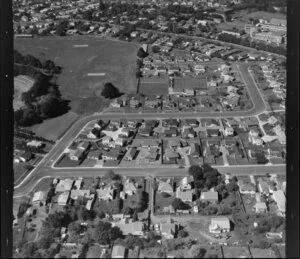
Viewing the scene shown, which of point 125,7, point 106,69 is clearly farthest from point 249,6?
point 106,69

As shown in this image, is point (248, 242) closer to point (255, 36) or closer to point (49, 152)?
point (49, 152)

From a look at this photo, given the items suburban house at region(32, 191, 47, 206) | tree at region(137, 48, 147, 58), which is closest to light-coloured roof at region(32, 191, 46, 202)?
suburban house at region(32, 191, 47, 206)

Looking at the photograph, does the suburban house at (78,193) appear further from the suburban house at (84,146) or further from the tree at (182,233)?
the tree at (182,233)

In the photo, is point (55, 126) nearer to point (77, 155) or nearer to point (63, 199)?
point (77, 155)

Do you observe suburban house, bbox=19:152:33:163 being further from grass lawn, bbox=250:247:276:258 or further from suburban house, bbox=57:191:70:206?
grass lawn, bbox=250:247:276:258

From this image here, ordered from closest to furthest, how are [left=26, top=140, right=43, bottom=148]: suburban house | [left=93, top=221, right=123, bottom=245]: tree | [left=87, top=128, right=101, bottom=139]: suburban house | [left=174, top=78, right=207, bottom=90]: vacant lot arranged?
1. [left=93, top=221, right=123, bottom=245]: tree
2. [left=26, top=140, right=43, bottom=148]: suburban house
3. [left=87, top=128, right=101, bottom=139]: suburban house
4. [left=174, top=78, right=207, bottom=90]: vacant lot

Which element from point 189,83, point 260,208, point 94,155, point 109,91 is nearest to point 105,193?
point 94,155
